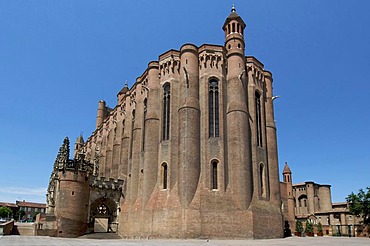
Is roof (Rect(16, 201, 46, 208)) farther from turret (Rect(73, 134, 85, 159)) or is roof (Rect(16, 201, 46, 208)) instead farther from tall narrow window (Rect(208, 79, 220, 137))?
tall narrow window (Rect(208, 79, 220, 137))

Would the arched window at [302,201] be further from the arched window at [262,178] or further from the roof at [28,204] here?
the roof at [28,204]

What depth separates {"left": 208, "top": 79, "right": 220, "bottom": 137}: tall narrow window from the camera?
1303 inches

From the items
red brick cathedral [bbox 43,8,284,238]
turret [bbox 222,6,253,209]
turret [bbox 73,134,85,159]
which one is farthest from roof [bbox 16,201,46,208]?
turret [bbox 222,6,253,209]

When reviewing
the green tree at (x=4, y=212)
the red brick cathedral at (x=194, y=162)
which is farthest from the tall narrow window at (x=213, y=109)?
the green tree at (x=4, y=212)

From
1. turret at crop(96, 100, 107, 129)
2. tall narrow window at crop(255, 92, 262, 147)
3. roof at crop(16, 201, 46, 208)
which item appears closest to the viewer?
tall narrow window at crop(255, 92, 262, 147)

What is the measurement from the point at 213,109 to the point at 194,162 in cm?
624

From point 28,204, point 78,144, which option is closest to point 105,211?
point 78,144

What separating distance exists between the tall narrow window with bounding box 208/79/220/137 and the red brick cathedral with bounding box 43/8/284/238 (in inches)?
4.2

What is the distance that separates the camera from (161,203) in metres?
31.3

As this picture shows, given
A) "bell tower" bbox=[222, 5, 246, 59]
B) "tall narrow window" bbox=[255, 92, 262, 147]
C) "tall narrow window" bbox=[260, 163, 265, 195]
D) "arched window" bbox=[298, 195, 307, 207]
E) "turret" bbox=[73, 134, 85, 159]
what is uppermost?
"bell tower" bbox=[222, 5, 246, 59]

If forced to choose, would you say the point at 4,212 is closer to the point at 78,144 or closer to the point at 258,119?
the point at 78,144

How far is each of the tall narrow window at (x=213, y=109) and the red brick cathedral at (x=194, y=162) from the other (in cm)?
11

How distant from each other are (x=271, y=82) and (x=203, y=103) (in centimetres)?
1157

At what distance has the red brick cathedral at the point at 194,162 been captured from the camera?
98.3 feet
